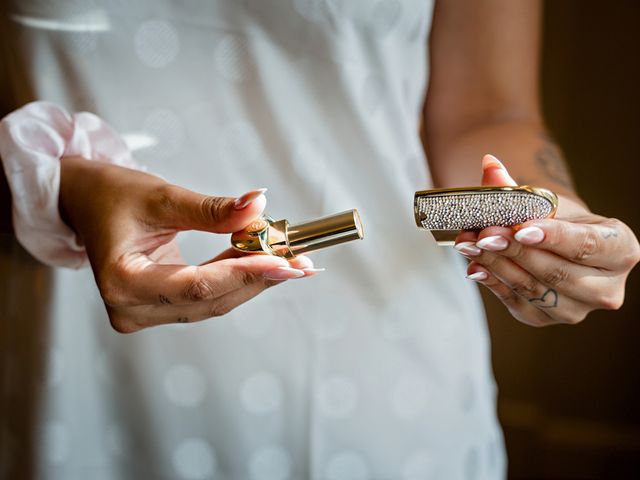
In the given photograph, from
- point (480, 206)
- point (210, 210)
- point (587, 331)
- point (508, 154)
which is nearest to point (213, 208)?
point (210, 210)

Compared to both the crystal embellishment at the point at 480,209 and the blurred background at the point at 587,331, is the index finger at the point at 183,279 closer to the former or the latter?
the crystal embellishment at the point at 480,209

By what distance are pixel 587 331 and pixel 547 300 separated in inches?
9.7

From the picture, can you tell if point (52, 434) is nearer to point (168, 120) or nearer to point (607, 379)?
point (168, 120)

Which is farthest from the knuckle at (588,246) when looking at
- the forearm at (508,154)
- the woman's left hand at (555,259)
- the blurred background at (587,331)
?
the blurred background at (587,331)

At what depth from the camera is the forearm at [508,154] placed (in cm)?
35

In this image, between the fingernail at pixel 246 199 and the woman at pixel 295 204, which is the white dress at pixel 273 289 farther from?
the fingernail at pixel 246 199

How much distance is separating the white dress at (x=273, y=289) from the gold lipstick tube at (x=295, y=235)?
0.14 m

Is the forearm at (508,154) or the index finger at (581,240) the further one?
the forearm at (508,154)

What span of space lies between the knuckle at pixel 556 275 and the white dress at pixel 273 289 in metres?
0.14

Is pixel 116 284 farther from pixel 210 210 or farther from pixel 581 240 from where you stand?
pixel 581 240

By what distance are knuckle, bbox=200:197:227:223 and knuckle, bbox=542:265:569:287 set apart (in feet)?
0.47

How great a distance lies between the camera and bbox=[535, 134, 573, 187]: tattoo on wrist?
1.17 ft

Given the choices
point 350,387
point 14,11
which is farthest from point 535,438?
point 14,11

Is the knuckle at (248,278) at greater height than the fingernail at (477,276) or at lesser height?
greater
